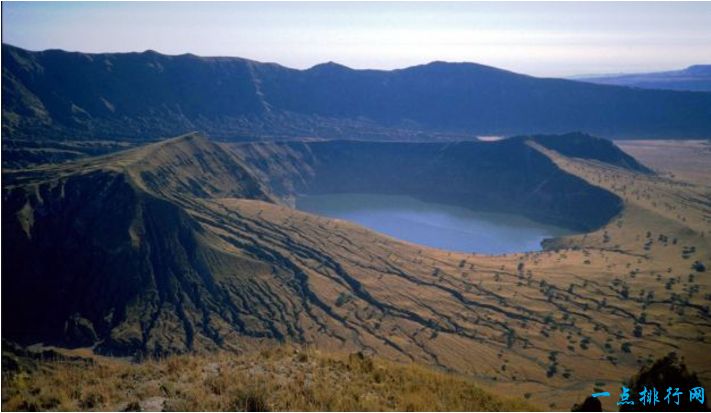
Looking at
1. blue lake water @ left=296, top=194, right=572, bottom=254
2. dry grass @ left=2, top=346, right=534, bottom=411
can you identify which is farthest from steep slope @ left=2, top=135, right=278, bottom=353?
blue lake water @ left=296, top=194, right=572, bottom=254

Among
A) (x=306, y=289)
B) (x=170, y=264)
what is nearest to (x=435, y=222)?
(x=306, y=289)

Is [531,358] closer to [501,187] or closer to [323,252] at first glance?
[323,252]

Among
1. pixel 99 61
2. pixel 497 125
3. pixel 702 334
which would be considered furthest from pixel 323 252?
pixel 497 125

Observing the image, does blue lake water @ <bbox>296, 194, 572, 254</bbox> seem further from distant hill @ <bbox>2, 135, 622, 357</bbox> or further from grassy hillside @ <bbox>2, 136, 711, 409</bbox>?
distant hill @ <bbox>2, 135, 622, 357</bbox>

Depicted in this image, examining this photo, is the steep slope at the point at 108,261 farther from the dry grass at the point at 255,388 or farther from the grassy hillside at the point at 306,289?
the dry grass at the point at 255,388

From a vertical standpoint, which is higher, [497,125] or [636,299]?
[497,125]
